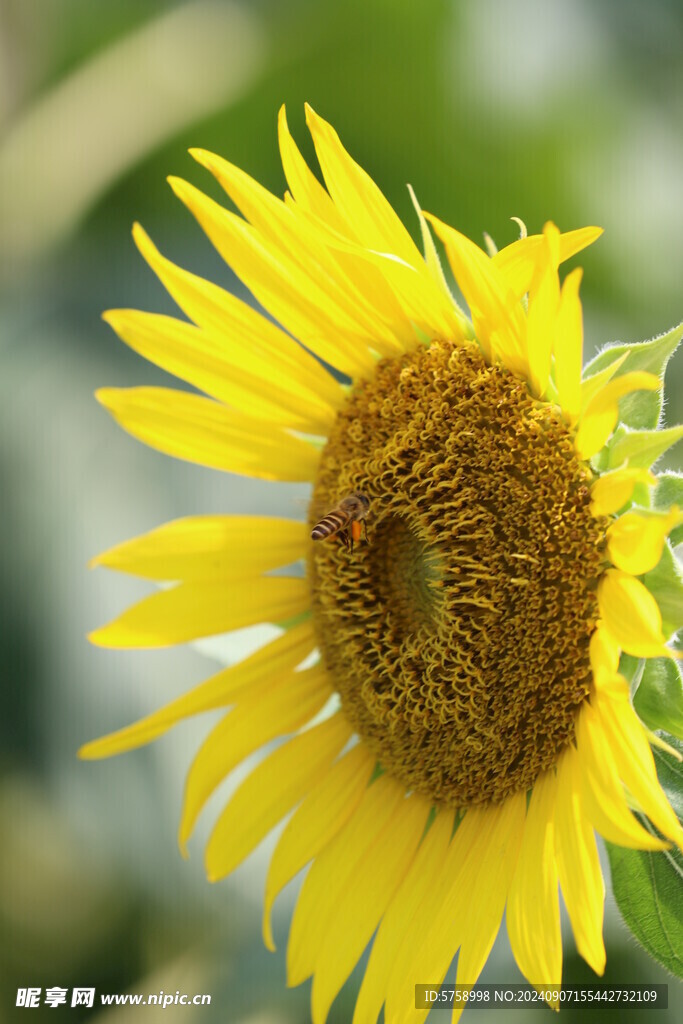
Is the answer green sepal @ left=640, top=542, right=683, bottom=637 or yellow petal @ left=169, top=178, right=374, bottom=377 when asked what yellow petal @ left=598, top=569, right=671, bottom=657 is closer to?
green sepal @ left=640, top=542, right=683, bottom=637

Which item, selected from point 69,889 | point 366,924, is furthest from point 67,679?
point 366,924

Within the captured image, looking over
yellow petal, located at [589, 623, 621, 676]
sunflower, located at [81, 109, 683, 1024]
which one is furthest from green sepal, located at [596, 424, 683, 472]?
yellow petal, located at [589, 623, 621, 676]

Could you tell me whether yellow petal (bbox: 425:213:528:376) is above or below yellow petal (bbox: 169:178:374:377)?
below

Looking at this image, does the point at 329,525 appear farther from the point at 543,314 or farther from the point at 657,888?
the point at 657,888

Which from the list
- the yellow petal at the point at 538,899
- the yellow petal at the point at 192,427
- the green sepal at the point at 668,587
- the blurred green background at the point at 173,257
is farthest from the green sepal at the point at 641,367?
the blurred green background at the point at 173,257

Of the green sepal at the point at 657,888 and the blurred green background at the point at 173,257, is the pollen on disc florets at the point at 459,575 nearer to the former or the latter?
the green sepal at the point at 657,888

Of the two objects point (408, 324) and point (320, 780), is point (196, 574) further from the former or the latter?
point (408, 324)
